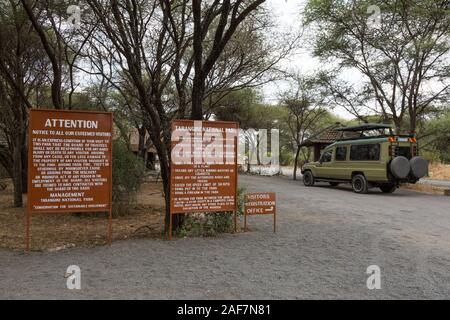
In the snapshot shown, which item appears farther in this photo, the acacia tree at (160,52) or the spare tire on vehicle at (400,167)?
the spare tire on vehicle at (400,167)

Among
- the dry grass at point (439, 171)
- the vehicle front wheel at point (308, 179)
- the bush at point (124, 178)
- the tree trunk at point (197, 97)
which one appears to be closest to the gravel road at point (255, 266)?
the tree trunk at point (197, 97)

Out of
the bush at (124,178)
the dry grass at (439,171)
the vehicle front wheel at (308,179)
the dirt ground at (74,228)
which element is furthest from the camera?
the dry grass at (439,171)

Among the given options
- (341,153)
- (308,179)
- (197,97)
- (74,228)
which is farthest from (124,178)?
(308,179)

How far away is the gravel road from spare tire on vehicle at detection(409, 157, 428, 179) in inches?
299

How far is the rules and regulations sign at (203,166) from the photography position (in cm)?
678

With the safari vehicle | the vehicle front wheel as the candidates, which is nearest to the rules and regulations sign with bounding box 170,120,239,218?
the safari vehicle

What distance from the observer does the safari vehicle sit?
49.0ft

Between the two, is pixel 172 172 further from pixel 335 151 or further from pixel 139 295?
pixel 335 151

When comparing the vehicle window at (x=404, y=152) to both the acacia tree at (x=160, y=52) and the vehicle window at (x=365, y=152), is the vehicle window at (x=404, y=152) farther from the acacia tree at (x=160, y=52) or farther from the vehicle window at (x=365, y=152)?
the acacia tree at (x=160, y=52)

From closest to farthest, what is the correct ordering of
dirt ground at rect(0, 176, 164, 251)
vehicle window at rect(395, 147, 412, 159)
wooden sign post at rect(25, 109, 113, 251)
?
1. wooden sign post at rect(25, 109, 113, 251)
2. dirt ground at rect(0, 176, 164, 251)
3. vehicle window at rect(395, 147, 412, 159)

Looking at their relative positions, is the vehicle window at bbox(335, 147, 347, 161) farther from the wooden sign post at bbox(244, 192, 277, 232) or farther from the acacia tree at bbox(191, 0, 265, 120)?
the acacia tree at bbox(191, 0, 265, 120)

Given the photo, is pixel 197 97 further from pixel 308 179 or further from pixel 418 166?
pixel 308 179

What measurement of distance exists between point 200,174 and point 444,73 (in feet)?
58.3
